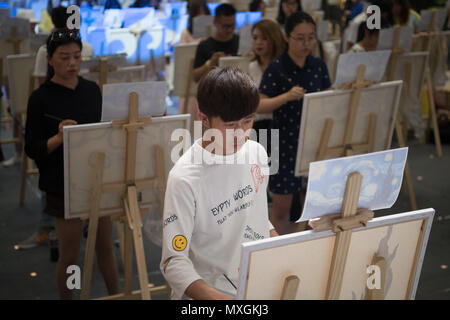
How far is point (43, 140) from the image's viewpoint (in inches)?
94.0

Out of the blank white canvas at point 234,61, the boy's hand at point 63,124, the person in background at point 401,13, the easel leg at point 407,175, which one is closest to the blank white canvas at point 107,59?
the blank white canvas at point 234,61

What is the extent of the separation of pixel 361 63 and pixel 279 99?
1.63ft

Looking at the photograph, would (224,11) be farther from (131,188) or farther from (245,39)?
(131,188)

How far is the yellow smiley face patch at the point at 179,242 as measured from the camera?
54.6 inches

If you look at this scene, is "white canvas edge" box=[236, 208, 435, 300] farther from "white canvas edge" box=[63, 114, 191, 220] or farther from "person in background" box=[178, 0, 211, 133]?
"person in background" box=[178, 0, 211, 133]

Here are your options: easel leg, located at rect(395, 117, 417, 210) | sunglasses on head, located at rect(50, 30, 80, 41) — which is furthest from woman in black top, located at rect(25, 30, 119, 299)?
easel leg, located at rect(395, 117, 417, 210)

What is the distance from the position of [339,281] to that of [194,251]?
0.38 meters

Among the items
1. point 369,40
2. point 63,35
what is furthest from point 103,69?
point 369,40

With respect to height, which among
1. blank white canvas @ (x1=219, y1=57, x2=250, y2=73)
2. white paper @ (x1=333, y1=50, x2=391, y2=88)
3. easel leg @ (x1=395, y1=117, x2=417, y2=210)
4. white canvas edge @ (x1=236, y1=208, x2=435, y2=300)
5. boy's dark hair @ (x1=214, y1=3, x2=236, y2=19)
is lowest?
easel leg @ (x1=395, y1=117, x2=417, y2=210)

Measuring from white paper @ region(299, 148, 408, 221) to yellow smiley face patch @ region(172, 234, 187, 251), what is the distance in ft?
1.02

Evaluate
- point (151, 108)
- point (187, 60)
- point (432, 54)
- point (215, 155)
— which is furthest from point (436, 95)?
point (215, 155)

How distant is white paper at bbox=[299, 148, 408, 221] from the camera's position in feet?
4.08

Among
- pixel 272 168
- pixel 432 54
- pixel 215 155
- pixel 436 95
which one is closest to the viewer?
pixel 215 155
